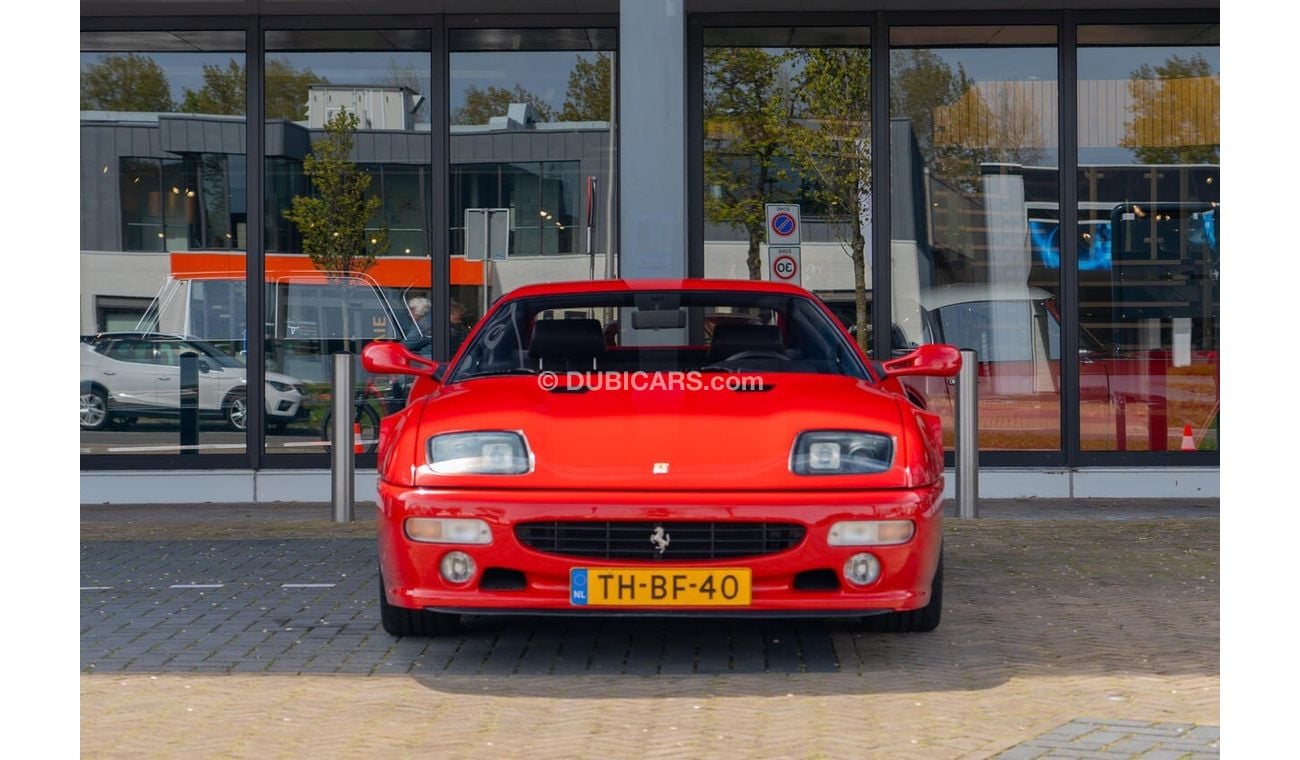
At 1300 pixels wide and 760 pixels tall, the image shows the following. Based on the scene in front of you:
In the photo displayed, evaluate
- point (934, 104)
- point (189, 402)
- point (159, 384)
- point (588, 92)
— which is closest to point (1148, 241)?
point (934, 104)

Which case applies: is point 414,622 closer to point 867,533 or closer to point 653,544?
point 653,544

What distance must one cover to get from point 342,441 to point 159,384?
310 cm

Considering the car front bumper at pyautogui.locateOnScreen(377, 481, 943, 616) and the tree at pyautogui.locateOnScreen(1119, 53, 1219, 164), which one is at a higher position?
the tree at pyautogui.locateOnScreen(1119, 53, 1219, 164)

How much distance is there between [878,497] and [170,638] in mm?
2882

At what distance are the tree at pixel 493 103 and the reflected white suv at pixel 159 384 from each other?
2454 mm

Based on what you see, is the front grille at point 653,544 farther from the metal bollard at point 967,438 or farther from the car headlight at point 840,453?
the metal bollard at point 967,438

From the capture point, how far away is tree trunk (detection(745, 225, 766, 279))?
42.5 ft

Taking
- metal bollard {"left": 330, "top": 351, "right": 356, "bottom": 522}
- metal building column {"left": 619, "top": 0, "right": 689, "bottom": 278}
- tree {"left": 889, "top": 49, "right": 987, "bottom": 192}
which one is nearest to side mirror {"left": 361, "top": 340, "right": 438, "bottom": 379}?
metal building column {"left": 619, "top": 0, "right": 689, "bottom": 278}

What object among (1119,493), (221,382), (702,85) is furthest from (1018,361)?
(221,382)

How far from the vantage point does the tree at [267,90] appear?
1302 cm

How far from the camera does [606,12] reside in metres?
12.9

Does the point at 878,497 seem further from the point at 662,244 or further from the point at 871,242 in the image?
the point at 871,242

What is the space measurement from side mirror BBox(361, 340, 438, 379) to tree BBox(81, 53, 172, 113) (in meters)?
6.92

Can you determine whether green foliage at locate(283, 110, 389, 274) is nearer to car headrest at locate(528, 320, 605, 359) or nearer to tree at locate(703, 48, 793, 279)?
tree at locate(703, 48, 793, 279)
